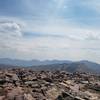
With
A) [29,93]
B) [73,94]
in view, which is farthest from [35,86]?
[73,94]

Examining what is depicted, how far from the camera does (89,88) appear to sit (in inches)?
1796

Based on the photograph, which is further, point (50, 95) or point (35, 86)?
point (35, 86)

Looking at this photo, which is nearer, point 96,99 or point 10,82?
point 96,99

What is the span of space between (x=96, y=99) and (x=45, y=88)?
29.2 ft

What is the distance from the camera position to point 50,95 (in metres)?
36.2

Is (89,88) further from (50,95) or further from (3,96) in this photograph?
(3,96)

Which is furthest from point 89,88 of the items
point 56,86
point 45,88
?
point 45,88

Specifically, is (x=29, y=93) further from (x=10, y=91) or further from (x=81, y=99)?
(x=81, y=99)

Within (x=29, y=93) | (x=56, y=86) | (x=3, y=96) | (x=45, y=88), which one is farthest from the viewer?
(x=56, y=86)

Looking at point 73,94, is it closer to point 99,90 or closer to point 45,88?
point 45,88

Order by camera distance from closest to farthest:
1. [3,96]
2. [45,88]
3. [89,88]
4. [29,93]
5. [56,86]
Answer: [3,96], [29,93], [45,88], [56,86], [89,88]

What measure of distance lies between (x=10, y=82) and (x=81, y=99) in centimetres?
1614

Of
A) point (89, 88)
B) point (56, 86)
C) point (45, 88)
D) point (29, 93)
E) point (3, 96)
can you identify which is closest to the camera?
point (3, 96)

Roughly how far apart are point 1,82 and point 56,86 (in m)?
10.7
